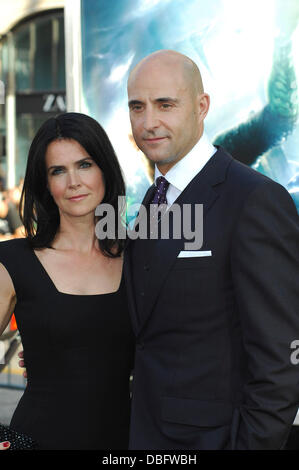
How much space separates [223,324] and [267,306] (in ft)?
0.59

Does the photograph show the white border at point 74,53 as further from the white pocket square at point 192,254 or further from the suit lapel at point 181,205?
the white pocket square at point 192,254

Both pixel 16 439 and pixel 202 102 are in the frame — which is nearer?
pixel 202 102

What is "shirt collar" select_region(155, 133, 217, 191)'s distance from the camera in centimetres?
221

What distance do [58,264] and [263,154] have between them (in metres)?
1.23

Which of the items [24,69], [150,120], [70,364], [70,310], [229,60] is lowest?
[70,364]

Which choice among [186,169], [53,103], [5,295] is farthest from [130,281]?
[53,103]

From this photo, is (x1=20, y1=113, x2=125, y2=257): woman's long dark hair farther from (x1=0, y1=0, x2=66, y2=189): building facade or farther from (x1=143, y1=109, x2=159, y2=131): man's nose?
(x1=0, y1=0, x2=66, y2=189): building facade

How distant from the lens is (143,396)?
2.22m

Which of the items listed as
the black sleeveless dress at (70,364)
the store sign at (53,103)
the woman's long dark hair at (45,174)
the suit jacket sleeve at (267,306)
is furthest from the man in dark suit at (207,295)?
the store sign at (53,103)

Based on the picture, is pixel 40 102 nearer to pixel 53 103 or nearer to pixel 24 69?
pixel 53 103

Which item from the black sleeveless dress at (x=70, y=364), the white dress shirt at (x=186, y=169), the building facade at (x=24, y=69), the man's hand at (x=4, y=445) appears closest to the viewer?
the white dress shirt at (x=186, y=169)

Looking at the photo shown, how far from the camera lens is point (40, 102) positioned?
18469 millimetres

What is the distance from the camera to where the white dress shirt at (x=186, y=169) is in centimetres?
221
